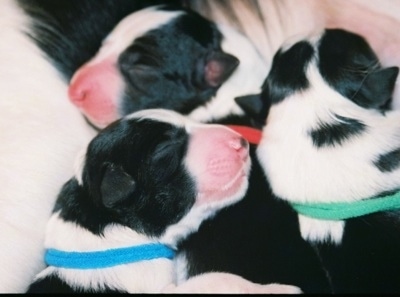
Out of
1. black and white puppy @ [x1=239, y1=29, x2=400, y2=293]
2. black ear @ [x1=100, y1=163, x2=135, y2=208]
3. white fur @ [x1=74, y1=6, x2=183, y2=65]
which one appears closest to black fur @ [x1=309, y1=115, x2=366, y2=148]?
black and white puppy @ [x1=239, y1=29, x2=400, y2=293]

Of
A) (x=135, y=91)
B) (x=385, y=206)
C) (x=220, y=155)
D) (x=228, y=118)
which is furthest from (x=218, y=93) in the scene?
(x=385, y=206)

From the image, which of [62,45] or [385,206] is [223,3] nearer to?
[62,45]

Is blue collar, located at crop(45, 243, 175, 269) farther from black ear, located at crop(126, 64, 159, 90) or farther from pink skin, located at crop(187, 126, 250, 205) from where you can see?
black ear, located at crop(126, 64, 159, 90)

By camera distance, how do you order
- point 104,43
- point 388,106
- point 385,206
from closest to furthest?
point 385,206, point 388,106, point 104,43

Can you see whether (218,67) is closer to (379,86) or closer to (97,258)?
(379,86)

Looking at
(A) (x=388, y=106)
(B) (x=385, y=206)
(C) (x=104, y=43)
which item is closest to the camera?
(B) (x=385, y=206)

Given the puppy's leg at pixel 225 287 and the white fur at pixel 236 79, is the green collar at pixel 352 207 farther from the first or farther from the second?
the white fur at pixel 236 79
